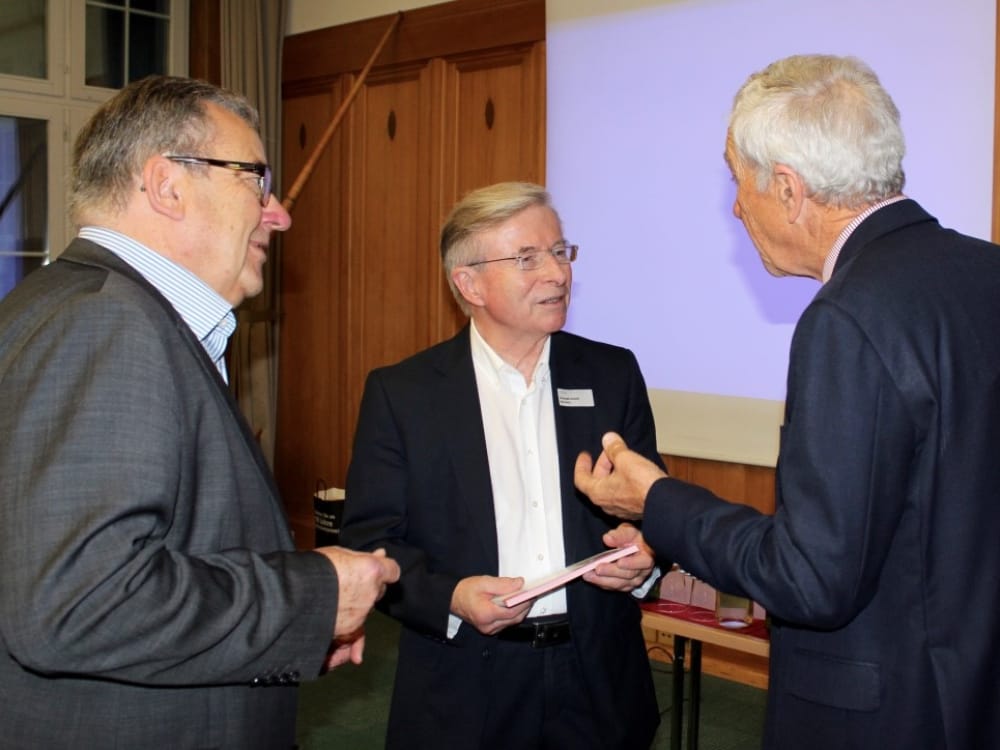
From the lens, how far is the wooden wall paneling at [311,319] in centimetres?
607

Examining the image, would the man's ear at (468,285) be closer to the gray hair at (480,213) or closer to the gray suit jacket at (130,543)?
the gray hair at (480,213)

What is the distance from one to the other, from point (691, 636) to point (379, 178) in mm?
3537

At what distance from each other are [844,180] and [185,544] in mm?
1079

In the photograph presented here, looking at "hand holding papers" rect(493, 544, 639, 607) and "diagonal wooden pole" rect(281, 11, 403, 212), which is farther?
"diagonal wooden pole" rect(281, 11, 403, 212)

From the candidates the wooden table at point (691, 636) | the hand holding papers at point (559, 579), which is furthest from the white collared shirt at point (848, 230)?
the wooden table at point (691, 636)

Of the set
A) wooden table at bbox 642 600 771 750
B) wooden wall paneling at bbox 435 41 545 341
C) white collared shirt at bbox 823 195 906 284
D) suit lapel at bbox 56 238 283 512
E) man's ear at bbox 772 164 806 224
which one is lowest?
wooden table at bbox 642 600 771 750

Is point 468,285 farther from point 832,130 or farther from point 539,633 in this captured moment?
point 832,130

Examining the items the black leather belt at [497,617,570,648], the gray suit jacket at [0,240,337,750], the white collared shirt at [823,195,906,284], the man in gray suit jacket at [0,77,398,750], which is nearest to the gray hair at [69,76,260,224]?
the man in gray suit jacket at [0,77,398,750]

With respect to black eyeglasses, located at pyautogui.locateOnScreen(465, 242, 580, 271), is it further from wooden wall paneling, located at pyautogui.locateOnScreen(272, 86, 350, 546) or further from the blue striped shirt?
wooden wall paneling, located at pyautogui.locateOnScreen(272, 86, 350, 546)

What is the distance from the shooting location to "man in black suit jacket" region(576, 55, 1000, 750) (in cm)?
138

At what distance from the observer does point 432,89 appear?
5.45 meters

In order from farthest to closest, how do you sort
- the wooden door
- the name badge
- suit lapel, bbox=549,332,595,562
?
the wooden door → the name badge → suit lapel, bbox=549,332,595,562

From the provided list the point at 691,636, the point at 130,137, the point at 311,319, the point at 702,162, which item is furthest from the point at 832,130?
the point at 311,319

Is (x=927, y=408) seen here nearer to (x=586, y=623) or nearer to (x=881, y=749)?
(x=881, y=749)
